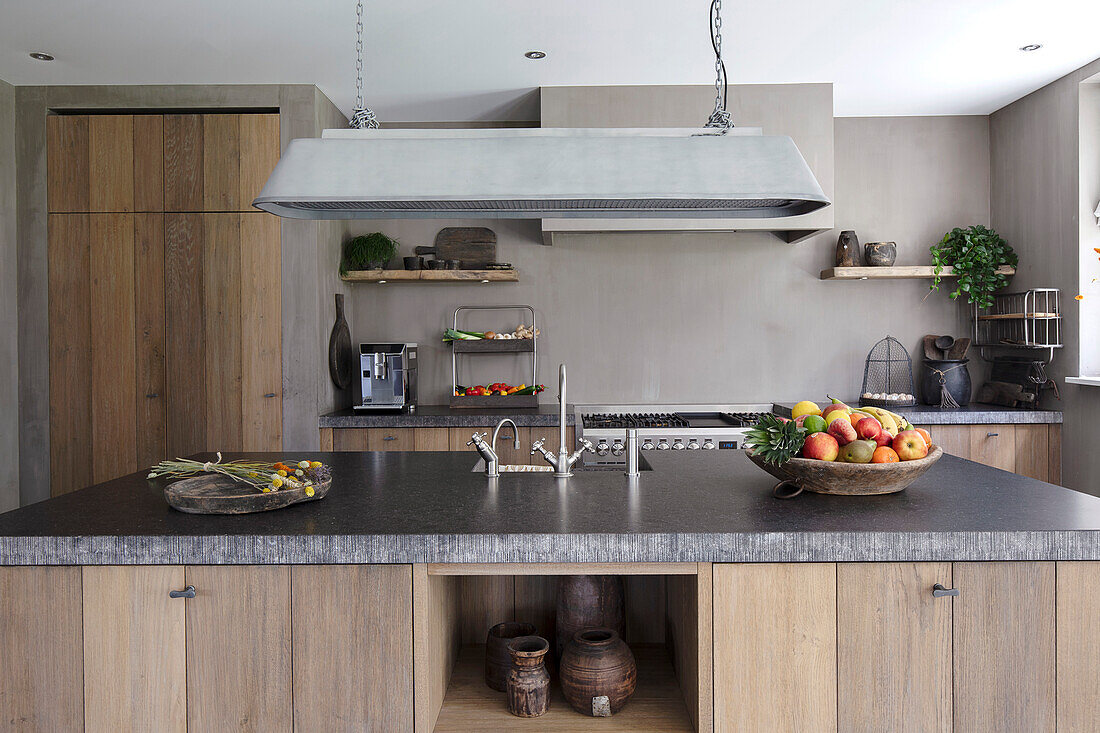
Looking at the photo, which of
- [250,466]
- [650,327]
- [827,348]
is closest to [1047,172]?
[827,348]

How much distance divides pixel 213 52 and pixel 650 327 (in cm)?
272

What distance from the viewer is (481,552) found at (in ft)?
5.20

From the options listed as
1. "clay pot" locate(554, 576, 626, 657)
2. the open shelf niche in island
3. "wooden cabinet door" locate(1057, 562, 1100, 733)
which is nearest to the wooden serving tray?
the open shelf niche in island

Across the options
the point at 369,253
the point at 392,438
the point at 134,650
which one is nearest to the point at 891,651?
the point at 134,650

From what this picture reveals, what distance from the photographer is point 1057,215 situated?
12.7 feet

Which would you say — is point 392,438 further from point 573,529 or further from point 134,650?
point 573,529

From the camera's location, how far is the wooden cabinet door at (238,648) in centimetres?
160

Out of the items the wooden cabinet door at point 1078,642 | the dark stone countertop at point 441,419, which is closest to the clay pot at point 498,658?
the wooden cabinet door at point 1078,642

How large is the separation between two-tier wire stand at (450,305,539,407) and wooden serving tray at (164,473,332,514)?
92.6 inches

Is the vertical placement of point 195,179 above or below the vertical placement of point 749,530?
above

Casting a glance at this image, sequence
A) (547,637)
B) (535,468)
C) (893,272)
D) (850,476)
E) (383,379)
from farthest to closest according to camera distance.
A: (893,272) → (383,379) → (535,468) → (547,637) → (850,476)

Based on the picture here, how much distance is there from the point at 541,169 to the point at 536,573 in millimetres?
935

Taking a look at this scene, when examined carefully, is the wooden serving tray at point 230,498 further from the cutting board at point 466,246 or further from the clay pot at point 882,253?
the clay pot at point 882,253

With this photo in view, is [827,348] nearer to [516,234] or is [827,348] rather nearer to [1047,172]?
[1047,172]
